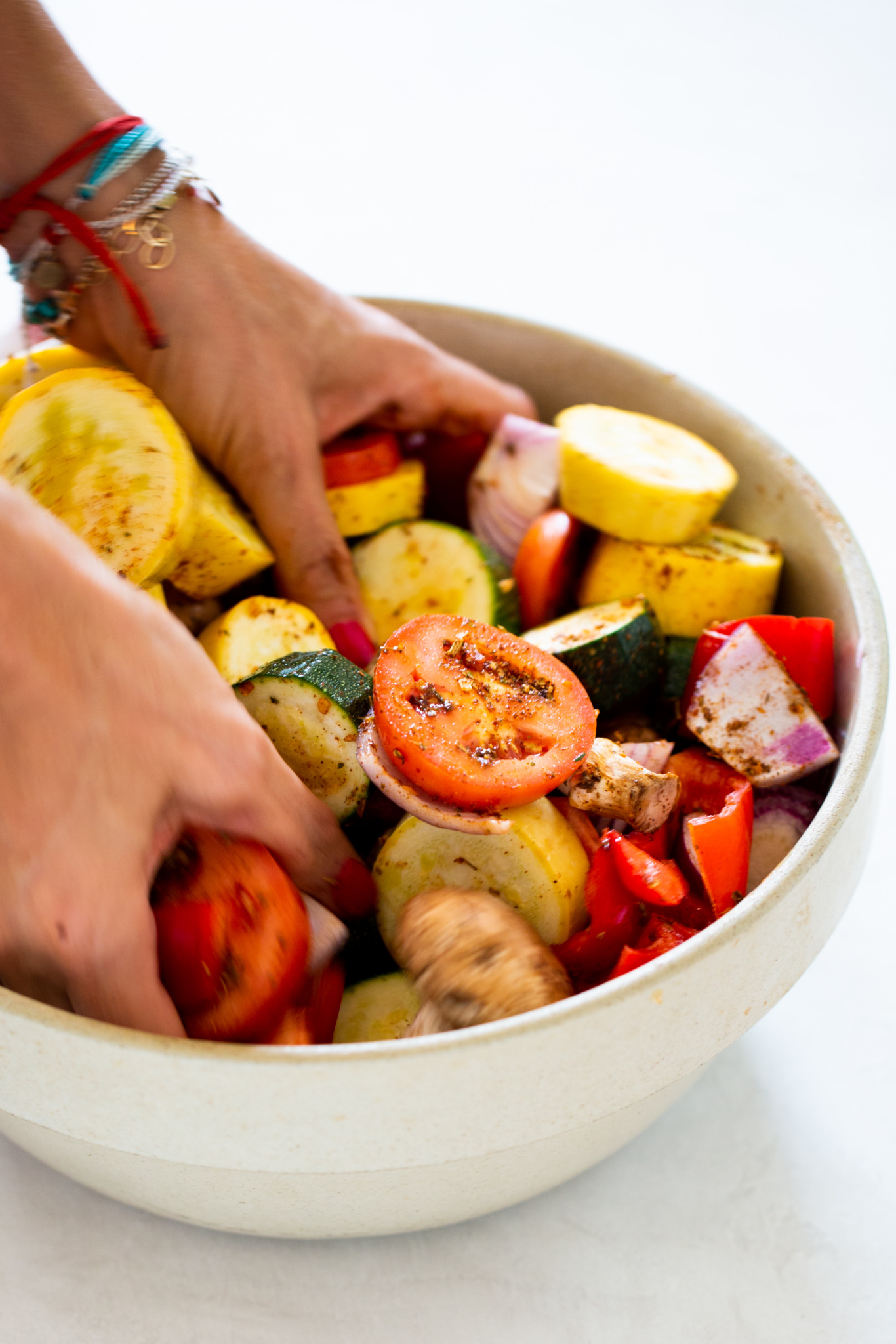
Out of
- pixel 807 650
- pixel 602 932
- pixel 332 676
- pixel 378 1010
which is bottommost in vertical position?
pixel 378 1010

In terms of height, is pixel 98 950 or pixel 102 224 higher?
pixel 102 224

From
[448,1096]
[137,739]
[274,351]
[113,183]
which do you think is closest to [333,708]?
[137,739]

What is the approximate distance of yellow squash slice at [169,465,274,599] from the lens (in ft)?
4.06

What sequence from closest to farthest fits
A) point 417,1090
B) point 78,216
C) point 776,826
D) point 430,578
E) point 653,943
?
point 417,1090 < point 653,943 < point 776,826 < point 78,216 < point 430,578

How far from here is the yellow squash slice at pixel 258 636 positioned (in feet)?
3.80

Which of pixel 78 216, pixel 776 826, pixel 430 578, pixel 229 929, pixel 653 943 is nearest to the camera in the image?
pixel 229 929

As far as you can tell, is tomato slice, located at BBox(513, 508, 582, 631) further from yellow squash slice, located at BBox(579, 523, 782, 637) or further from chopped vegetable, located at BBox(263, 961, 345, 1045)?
chopped vegetable, located at BBox(263, 961, 345, 1045)

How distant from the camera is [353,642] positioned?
1.31m

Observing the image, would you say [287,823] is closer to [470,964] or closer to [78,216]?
[470,964]

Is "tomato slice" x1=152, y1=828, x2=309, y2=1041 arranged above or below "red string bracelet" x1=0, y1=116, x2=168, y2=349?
below

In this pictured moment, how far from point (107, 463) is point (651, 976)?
0.80m

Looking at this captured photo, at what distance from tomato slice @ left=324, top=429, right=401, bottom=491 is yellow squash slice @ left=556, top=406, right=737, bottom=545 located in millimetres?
235

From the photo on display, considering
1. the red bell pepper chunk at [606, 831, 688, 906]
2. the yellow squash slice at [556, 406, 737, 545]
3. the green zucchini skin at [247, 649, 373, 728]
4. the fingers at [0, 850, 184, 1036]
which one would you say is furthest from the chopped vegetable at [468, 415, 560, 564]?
the fingers at [0, 850, 184, 1036]

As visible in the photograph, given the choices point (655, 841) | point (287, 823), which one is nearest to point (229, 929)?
point (287, 823)
